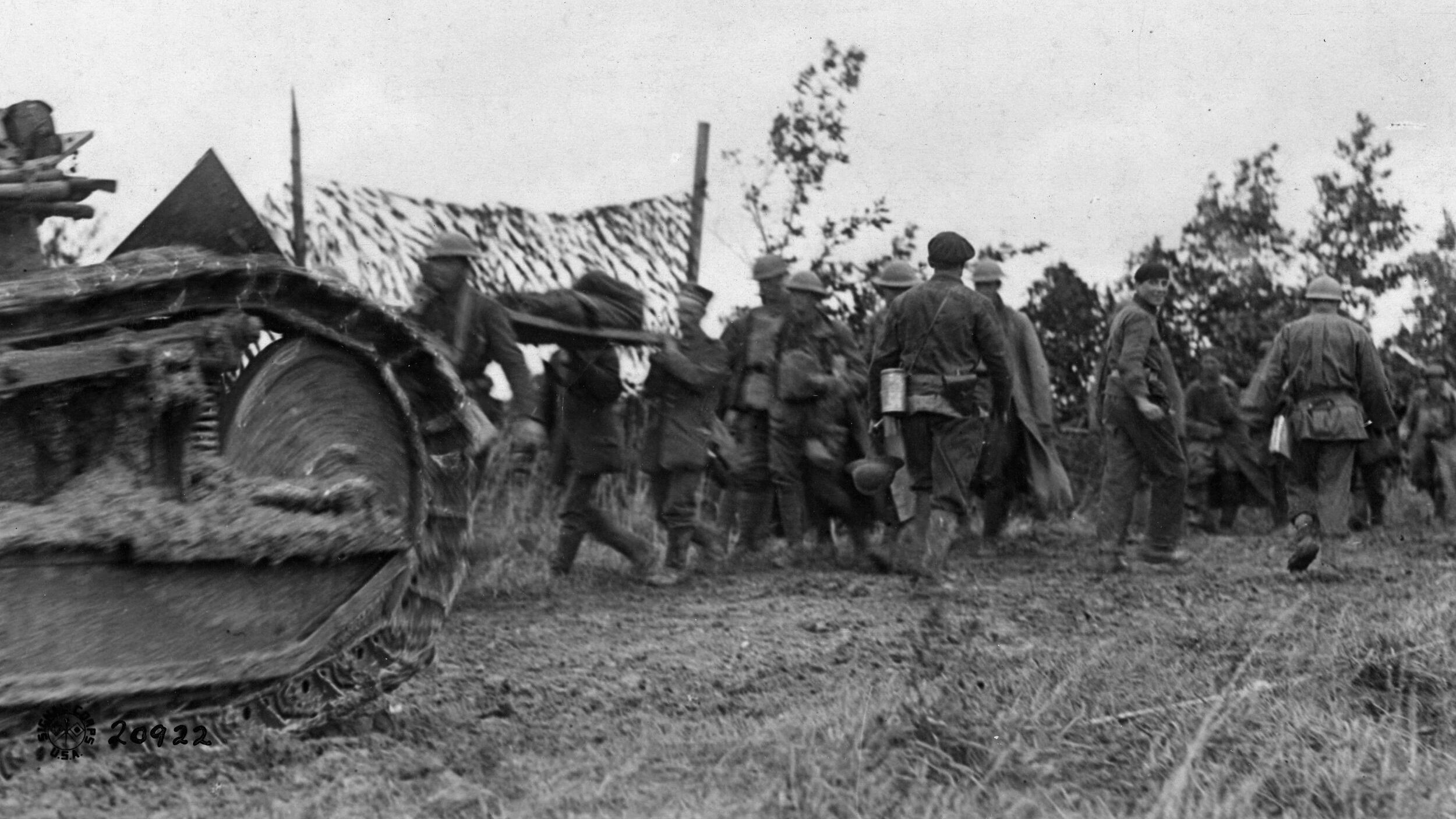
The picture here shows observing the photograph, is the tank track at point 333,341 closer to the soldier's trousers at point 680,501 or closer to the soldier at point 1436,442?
the soldier's trousers at point 680,501

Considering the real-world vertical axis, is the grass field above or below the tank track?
below

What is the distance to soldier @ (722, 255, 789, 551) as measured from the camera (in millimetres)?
11078

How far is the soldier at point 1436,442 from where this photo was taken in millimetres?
16734

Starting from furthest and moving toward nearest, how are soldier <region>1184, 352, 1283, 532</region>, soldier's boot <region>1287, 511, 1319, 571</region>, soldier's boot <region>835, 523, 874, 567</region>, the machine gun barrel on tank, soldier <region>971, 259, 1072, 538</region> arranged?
soldier <region>1184, 352, 1283, 532</region>
soldier <region>971, 259, 1072, 538</region>
soldier's boot <region>835, 523, 874, 567</region>
soldier's boot <region>1287, 511, 1319, 571</region>
the machine gun barrel on tank

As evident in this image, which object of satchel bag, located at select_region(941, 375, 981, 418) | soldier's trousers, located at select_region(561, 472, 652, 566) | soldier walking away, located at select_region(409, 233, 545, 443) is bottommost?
soldier's trousers, located at select_region(561, 472, 652, 566)

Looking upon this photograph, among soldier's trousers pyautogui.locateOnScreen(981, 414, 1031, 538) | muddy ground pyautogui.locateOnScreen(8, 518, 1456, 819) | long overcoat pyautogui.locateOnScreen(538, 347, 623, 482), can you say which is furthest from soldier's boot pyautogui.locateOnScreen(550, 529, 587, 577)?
soldier's trousers pyautogui.locateOnScreen(981, 414, 1031, 538)

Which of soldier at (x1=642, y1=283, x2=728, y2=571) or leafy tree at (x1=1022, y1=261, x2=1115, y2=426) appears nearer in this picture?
soldier at (x1=642, y1=283, x2=728, y2=571)

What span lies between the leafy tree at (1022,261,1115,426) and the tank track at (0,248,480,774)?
12.0 meters

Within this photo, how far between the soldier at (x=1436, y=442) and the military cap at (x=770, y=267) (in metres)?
8.23

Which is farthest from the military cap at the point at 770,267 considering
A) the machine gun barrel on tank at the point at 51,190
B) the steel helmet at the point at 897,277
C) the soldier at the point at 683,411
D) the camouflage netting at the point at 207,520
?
the machine gun barrel on tank at the point at 51,190

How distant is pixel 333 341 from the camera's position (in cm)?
585

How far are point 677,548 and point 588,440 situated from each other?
109cm

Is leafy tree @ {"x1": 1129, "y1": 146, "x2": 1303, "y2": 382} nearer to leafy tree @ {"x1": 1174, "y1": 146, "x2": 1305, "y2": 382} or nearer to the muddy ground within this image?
leafy tree @ {"x1": 1174, "y1": 146, "x2": 1305, "y2": 382}

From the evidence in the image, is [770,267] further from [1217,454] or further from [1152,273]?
[1217,454]
